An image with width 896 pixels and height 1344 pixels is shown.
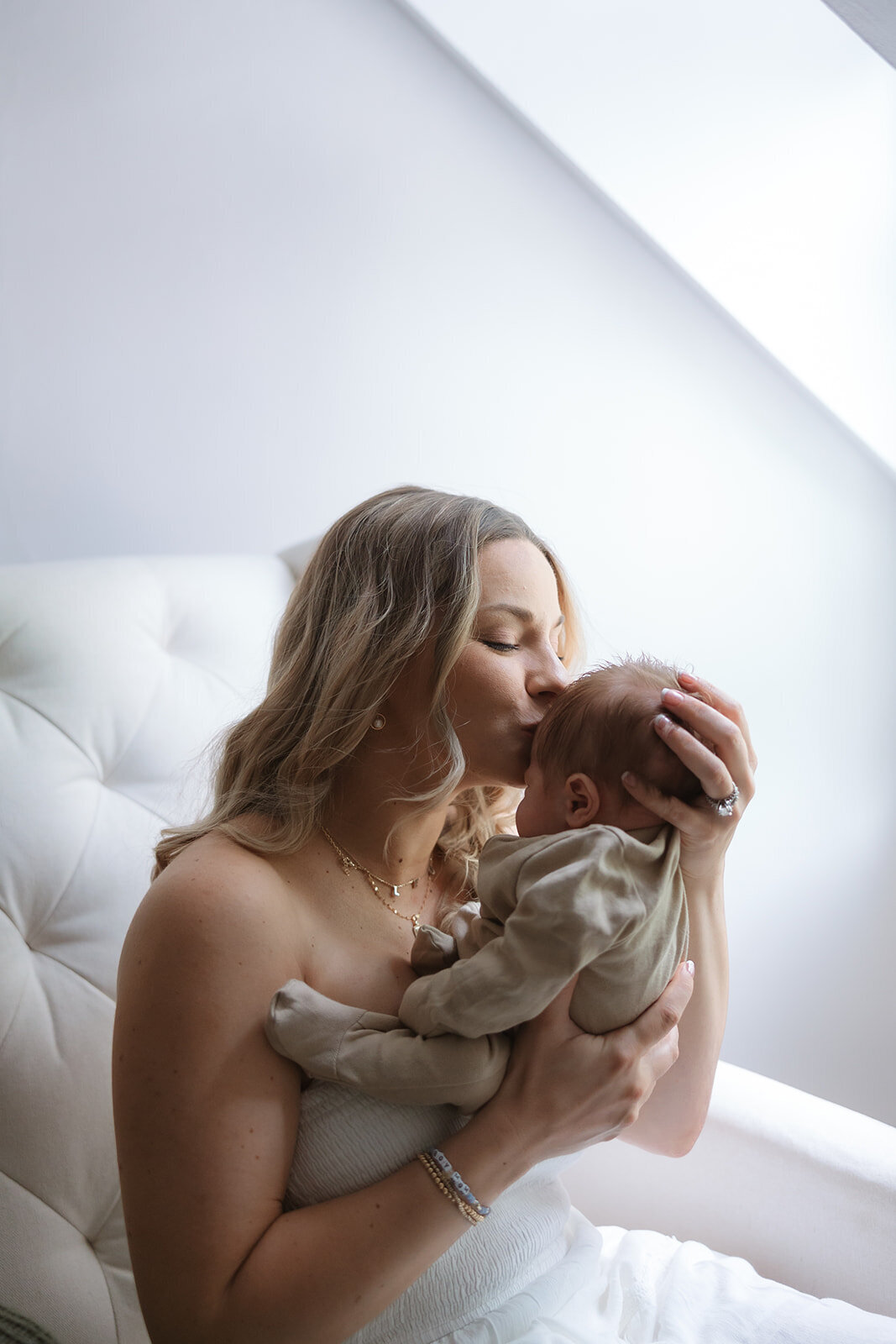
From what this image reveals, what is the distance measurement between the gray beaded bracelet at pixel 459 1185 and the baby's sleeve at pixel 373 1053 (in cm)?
5

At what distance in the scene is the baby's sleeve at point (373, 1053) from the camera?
A: 0.94 meters

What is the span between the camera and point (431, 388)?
6.70 feet

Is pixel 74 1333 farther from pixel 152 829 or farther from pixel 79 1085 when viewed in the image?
pixel 152 829

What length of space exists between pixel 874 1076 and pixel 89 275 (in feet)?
7.17

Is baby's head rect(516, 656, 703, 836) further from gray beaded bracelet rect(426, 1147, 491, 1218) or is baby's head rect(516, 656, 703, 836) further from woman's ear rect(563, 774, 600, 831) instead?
gray beaded bracelet rect(426, 1147, 491, 1218)

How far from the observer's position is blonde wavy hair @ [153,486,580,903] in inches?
45.7

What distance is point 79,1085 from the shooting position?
1.24 metres

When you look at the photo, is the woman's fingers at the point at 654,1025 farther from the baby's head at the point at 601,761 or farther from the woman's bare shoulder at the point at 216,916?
the woman's bare shoulder at the point at 216,916

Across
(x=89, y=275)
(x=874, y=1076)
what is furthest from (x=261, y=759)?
(x=874, y=1076)

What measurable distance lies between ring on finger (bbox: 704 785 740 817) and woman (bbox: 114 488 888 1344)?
0.5 inches

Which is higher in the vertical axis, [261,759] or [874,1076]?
[261,759]

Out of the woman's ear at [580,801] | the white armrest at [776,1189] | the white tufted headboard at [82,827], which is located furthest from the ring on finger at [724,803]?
the white tufted headboard at [82,827]

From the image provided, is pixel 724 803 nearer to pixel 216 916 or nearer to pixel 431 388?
pixel 216 916

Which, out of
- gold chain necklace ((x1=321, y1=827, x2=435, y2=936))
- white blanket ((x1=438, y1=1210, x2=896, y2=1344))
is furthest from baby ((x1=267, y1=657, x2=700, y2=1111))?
white blanket ((x1=438, y1=1210, x2=896, y2=1344))
